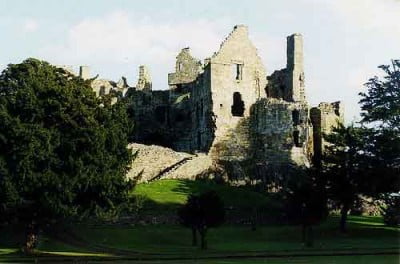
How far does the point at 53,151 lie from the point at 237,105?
39.1m

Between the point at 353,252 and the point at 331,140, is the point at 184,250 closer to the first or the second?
the point at 353,252

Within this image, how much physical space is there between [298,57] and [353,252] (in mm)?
44444

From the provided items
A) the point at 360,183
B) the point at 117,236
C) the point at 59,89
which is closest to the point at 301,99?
the point at 360,183

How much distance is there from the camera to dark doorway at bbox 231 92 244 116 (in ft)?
258

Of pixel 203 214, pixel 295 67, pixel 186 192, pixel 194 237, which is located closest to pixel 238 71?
pixel 295 67

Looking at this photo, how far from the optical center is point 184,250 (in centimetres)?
4197

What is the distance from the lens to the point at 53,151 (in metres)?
41.9

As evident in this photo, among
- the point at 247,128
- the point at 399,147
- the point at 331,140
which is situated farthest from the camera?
the point at 247,128

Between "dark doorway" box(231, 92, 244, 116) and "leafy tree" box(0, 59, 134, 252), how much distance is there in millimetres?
34839

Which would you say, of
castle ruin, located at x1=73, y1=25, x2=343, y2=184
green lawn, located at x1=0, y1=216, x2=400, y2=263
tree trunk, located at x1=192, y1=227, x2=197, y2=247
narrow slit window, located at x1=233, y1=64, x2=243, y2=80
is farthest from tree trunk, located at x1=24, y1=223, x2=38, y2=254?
narrow slit window, located at x1=233, y1=64, x2=243, y2=80

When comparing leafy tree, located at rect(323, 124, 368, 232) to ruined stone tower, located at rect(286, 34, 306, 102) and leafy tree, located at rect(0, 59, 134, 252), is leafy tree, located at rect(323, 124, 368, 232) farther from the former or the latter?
ruined stone tower, located at rect(286, 34, 306, 102)

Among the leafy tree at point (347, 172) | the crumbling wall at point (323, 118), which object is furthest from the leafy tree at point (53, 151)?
the crumbling wall at point (323, 118)

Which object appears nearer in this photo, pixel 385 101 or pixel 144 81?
pixel 385 101

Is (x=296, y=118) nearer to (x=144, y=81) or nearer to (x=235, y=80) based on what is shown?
(x=235, y=80)
